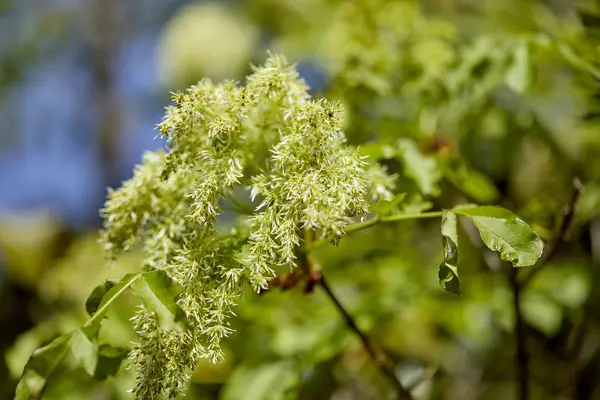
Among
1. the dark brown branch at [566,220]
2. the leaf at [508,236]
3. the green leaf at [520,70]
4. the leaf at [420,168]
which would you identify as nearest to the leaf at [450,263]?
the leaf at [508,236]

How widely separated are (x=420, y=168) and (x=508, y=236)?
293 mm

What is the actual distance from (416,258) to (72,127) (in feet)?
12.3

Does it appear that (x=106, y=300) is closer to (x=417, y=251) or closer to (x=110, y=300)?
(x=110, y=300)

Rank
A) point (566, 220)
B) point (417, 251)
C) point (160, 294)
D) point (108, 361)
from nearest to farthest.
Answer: point (160, 294) < point (108, 361) < point (566, 220) < point (417, 251)

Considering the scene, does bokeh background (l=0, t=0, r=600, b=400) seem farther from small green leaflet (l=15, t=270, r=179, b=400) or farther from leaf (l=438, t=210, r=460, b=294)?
leaf (l=438, t=210, r=460, b=294)

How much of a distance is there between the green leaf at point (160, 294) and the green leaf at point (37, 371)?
11cm

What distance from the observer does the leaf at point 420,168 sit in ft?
3.33

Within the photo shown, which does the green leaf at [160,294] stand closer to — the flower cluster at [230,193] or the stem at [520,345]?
the flower cluster at [230,193]

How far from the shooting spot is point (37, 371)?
0.71m

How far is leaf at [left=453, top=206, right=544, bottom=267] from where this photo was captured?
75cm

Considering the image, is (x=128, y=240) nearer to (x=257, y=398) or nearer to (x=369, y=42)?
(x=257, y=398)

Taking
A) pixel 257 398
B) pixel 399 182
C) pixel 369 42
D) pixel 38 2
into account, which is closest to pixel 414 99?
pixel 369 42

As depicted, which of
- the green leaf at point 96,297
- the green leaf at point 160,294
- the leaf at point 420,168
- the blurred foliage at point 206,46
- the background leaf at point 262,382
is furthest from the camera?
the blurred foliage at point 206,46

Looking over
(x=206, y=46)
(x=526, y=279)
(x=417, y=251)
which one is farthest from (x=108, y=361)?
(x=206, y=46)
